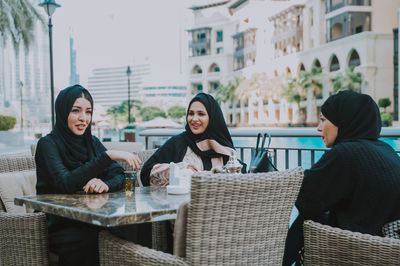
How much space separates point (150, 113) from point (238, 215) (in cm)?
7930

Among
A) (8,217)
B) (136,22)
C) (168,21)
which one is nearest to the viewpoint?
(8,217)

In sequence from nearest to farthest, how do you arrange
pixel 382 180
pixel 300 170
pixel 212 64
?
pixel 300 170, pixel 382 180, pixel 212 64

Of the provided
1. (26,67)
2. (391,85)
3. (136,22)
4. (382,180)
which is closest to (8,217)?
(382,180)

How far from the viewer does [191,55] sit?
246 feet

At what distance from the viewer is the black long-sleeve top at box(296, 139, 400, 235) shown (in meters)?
2.11

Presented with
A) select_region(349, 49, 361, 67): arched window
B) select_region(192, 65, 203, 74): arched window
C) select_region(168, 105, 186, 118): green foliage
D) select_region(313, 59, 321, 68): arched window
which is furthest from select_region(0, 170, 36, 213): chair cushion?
select_region(168, 105, 186, 118): green foliage

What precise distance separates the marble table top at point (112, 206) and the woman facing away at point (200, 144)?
20.5 inches

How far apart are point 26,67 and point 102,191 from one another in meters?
68.8

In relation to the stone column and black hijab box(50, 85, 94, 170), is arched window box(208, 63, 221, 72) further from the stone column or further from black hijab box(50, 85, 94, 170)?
black hijab box(50, 85, 94, 170)

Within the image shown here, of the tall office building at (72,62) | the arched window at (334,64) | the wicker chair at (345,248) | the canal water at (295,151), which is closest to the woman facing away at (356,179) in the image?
the wicker chair at (345,248)

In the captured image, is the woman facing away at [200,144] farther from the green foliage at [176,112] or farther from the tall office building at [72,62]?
the tall office building at [72,62]

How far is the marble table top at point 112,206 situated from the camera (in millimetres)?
1782

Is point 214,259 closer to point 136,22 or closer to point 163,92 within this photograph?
point 163,92

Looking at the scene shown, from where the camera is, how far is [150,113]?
80.3 m
